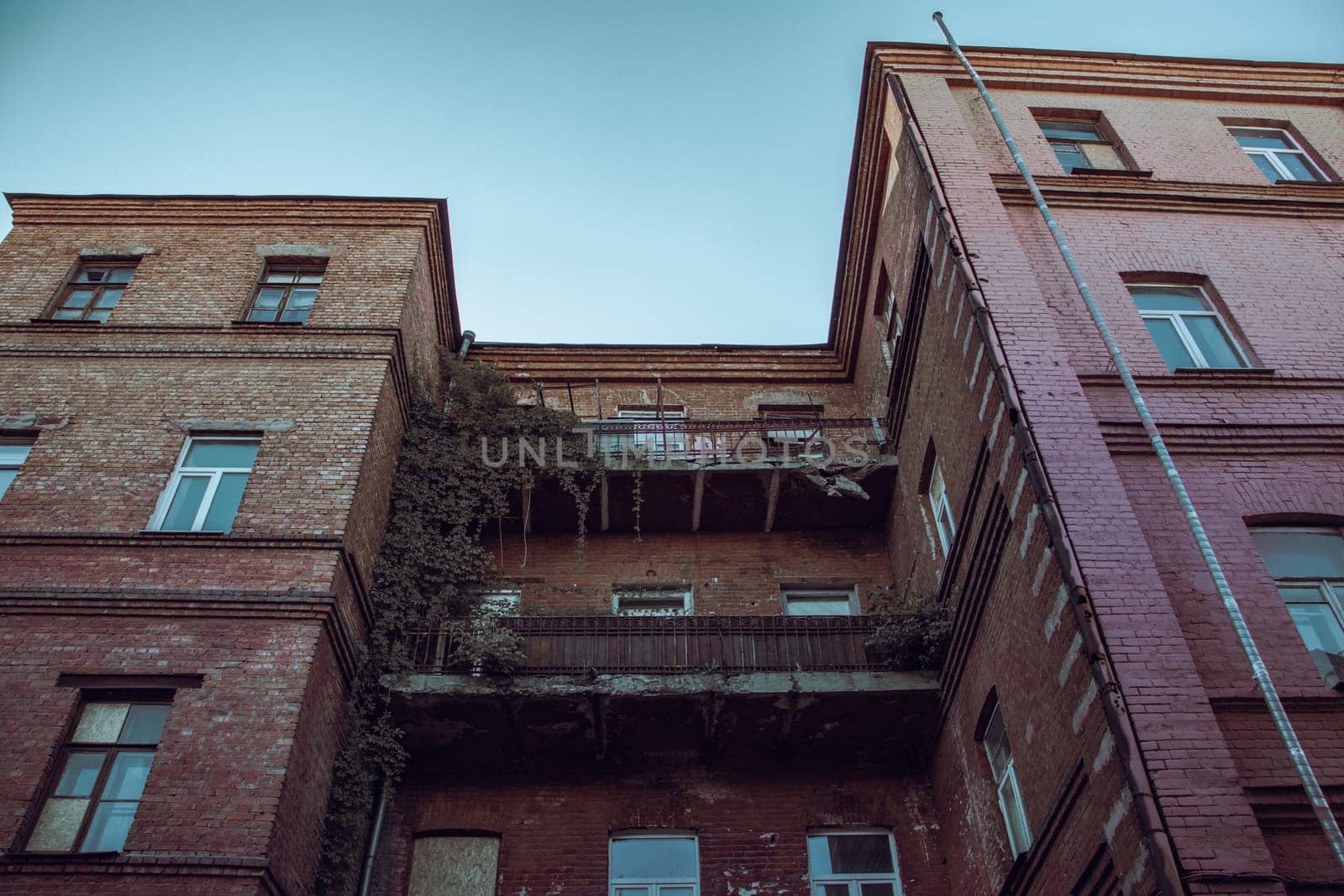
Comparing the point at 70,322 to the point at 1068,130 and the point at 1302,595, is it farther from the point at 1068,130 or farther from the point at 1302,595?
the point at 1302,595

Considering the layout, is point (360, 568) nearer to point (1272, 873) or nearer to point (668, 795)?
point (668, 795)

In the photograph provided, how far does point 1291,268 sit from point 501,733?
33.9ft

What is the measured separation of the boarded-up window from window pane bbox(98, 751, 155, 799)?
321 centimetres

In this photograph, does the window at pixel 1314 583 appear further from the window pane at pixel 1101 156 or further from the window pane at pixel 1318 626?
the window pane at pixel 1101 156

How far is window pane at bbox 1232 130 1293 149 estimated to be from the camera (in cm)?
1457

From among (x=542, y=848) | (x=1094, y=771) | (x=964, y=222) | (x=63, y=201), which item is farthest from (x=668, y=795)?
(x=63, y=201)

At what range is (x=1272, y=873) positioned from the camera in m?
6.41

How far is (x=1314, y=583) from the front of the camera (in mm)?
8547

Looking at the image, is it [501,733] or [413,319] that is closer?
[501,733]

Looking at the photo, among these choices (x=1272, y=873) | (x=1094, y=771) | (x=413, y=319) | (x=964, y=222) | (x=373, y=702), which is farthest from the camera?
(x=413, y=319)

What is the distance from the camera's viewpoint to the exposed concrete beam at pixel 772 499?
14.2m

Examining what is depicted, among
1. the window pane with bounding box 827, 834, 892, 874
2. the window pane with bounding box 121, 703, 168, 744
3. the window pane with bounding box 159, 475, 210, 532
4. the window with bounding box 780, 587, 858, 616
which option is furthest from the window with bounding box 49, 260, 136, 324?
the window pane with bounding box 827, 834, 892, 874

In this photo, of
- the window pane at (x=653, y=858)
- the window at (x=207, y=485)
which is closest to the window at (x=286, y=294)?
the window at (x=207, y=485)

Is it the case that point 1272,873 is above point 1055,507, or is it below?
below
